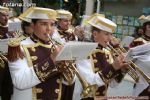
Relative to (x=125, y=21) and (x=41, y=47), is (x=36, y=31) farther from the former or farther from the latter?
(x=125, y=21)

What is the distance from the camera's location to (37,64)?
11.7 feet

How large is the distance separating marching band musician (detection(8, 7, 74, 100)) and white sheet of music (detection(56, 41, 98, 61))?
117 millimetres

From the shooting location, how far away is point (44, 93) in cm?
378

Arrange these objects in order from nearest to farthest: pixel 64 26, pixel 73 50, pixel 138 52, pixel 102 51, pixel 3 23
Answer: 1. pixel 73 50
2. pixel 138 52
3. pixel 102 51
4. pixel 3 23
5. pixel 64 26

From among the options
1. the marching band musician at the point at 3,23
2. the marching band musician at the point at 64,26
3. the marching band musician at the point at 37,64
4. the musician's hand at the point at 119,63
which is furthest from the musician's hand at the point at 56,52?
the marching band musician at the point at 64,26

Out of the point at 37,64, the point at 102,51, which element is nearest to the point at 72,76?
the point at 37,64

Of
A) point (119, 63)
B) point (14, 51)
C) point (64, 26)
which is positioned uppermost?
point (14, 51)

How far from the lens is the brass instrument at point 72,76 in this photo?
356cm

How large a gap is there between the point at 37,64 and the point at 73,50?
0.39 meters

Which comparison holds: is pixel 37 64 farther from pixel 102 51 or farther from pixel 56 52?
pixel 102 51

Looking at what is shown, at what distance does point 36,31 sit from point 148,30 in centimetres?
175

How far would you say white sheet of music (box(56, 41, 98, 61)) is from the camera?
3311 millimetres

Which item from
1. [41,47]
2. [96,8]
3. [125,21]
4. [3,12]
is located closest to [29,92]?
[41,47]

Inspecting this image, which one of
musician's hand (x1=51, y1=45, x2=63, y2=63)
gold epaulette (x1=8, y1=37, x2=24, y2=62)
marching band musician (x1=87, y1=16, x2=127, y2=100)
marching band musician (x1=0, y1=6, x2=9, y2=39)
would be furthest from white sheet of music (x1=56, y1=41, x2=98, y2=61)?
marching band musician (x1=0, y1=6, x2=9, y2=39)
